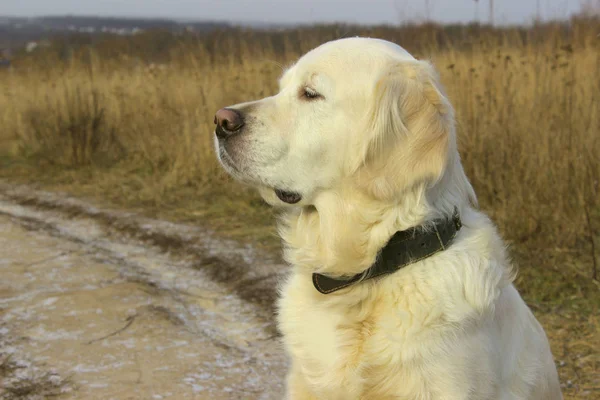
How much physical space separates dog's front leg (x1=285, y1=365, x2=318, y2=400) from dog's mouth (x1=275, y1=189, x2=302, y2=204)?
514 mm

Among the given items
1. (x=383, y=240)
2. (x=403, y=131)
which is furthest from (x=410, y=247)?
(x=403, y=131)

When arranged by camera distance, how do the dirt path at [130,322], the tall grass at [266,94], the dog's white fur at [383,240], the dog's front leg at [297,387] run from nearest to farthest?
the dog's white fur at [383,240], the dog's front leg at [297,387], the dirt path at [130,322], the tall grass at [266,94]

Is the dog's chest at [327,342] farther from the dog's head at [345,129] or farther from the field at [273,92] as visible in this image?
the field at [273,92]

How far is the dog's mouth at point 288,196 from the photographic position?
2.14m

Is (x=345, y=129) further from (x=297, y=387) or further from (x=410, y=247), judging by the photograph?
(x=297, y=387)

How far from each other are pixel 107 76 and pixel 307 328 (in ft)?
25.0

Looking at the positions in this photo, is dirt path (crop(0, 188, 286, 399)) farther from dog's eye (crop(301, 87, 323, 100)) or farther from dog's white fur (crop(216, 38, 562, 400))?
dog's eye (crop(301, 87, 323, 100))

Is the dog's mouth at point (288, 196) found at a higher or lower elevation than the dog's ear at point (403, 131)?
lower

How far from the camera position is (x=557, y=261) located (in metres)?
4.04

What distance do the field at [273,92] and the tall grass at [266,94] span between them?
13mm

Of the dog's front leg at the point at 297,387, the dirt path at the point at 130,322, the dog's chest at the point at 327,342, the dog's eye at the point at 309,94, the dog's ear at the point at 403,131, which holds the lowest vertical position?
the dirt path at the point at 130,322

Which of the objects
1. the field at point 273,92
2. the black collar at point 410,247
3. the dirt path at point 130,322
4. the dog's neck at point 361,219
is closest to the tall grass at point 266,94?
the field at point 273,92

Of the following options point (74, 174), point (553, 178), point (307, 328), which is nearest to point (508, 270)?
point (307, 328)

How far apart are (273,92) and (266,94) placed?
0.34 ft
